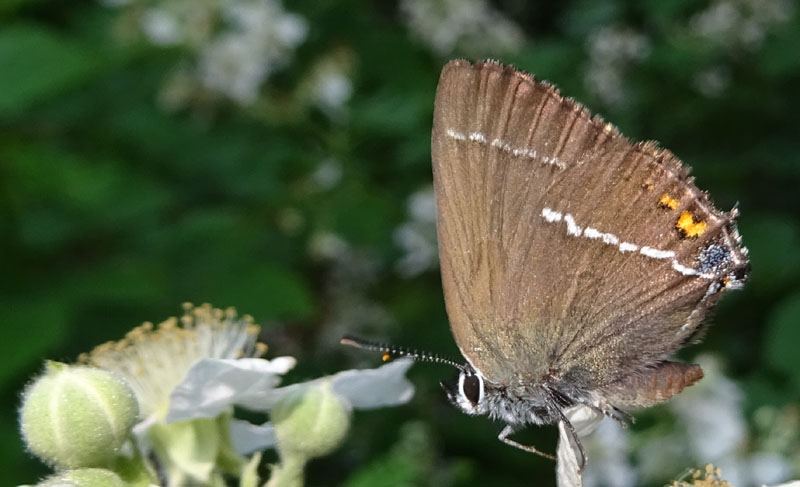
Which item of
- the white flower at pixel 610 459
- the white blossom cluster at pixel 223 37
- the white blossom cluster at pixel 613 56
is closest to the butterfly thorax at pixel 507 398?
the white flower at pixel 610 459

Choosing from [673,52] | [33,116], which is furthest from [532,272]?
[673,52]

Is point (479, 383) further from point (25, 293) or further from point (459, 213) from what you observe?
point (25, 293)

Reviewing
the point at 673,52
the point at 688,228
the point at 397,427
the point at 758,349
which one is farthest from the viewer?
the point at 673,52

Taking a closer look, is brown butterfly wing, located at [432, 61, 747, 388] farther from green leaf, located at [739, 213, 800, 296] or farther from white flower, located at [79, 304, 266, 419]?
green leaf, located at [739, 213, 800, 296]

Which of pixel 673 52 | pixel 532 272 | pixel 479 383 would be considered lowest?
pixel 479 383

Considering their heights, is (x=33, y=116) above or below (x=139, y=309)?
above

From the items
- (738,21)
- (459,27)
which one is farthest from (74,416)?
(738,21)

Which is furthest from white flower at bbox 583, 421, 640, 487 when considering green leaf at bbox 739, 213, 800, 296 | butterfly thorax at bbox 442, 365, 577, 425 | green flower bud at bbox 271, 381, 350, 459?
green flower bud at bbox 271, 381, 350, 459
